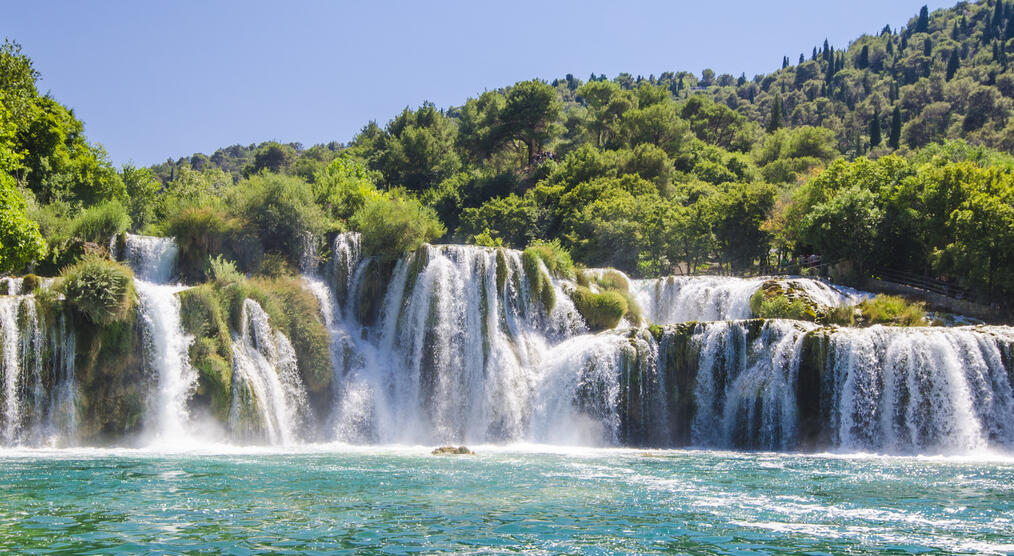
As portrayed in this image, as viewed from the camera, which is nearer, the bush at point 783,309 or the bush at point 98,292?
the bush at point 98,292

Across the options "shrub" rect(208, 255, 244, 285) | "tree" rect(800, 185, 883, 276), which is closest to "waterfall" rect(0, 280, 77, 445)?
"shrub" rect(208, 255, 244, 285)

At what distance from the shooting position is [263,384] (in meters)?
27.2

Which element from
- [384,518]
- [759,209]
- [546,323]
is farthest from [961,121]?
[384,518]

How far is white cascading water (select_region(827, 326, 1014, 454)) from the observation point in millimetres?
23844

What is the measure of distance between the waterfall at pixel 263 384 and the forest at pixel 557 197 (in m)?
→ 4.71

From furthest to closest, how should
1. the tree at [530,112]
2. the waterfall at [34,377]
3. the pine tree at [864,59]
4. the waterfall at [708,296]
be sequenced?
1. the pine tree at [864,59]
2. the tree at [530,112]
3. the waterfall at [708,296]
4. the waterfall at [34,377]

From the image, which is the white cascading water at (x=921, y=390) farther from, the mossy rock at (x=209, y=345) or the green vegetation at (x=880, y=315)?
the mossy rock at (x=209, y=345)

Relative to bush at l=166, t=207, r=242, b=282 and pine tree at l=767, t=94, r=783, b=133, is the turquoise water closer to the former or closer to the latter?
bush at l=166, t=207, r=242, b=282

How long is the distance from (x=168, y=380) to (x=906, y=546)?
2179 cm

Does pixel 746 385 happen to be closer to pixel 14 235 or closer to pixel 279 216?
pixel 279 216

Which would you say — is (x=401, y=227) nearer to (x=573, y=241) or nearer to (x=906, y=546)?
(x=573, y=241)

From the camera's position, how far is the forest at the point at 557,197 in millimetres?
32562

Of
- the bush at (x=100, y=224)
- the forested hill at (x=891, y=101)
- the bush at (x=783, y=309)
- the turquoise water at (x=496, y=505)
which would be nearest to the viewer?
the turquoise water at (x=496, y=505)

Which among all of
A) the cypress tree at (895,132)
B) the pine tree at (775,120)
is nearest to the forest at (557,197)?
the cypress tree at (895,132)
